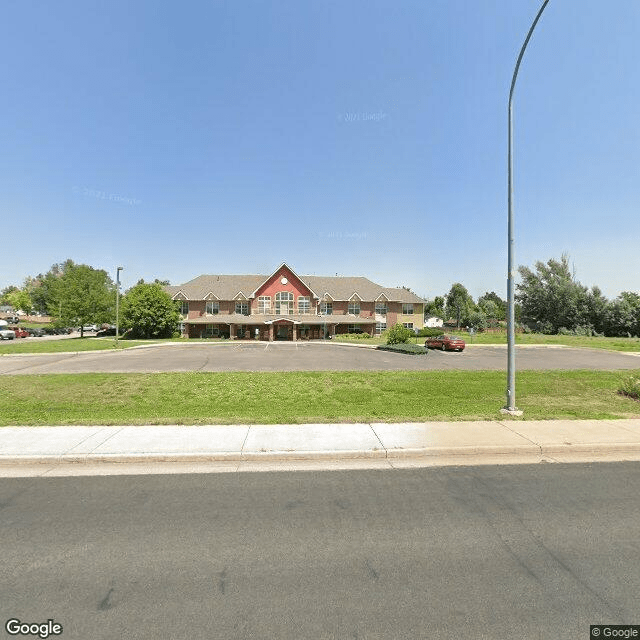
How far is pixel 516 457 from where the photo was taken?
653 cm

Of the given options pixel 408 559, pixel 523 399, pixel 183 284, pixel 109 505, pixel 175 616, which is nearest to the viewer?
pixel 175 616

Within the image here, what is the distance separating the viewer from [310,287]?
171ft

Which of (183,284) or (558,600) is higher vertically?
(183,284)

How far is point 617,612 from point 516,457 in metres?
3.72

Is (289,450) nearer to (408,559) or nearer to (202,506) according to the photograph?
(202,506)

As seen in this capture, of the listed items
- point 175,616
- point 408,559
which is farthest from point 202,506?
point 408,559

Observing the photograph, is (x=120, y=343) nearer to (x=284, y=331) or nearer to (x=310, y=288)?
(x=284, y=331)

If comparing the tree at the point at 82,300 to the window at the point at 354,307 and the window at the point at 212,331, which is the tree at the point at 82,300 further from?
the window at the point at 354,307

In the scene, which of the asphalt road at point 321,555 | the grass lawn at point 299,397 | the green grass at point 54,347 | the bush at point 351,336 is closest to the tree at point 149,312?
the green grass at point 54,347

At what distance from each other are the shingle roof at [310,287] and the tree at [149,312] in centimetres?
404

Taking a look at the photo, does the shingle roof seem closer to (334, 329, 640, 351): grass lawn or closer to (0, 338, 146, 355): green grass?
(334, 329, 640, 351): grass lawn

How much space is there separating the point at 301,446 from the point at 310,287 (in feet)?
151

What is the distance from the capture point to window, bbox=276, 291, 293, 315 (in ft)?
156

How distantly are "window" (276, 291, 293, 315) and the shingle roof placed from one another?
432 cm
